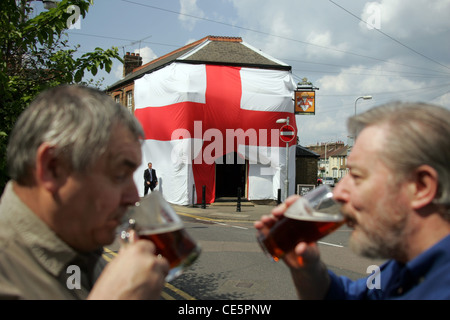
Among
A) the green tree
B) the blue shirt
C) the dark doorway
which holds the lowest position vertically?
the dark doorway

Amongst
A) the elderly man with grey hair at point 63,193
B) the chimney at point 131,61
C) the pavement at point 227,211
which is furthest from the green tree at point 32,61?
the chimney at point 131,61

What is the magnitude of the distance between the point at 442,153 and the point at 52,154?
1191 mm

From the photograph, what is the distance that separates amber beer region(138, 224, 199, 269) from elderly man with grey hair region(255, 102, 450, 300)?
43 cm

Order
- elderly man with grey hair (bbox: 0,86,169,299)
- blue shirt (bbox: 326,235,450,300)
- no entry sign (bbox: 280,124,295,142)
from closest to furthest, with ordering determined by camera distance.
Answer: elderly man with grey hair (bbox: 0,86,169,299) → blue shirt (bbox: 326,235,450,300) → no entry sign (bbox: 280,124,295,142)

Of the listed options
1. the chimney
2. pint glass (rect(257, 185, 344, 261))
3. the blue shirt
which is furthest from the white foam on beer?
the chimney

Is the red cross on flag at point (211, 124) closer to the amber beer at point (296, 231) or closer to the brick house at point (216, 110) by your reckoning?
the brick house at point (216, 110)

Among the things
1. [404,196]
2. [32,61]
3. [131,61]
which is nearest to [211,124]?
[32,61]

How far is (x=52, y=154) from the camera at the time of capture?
0.97 m

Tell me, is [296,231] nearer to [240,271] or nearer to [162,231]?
[162,231]

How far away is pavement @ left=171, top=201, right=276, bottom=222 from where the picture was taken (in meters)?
14.4

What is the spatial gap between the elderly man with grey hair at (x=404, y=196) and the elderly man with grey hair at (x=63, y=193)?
2.36 ft

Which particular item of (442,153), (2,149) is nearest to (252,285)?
(2,149)

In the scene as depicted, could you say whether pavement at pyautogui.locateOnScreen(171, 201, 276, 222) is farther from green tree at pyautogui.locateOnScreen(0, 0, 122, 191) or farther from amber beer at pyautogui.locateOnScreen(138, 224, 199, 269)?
amber beer at pyautogui.locateOnScreen(138, 224, 199, 269)

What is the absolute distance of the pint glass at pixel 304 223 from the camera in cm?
132
